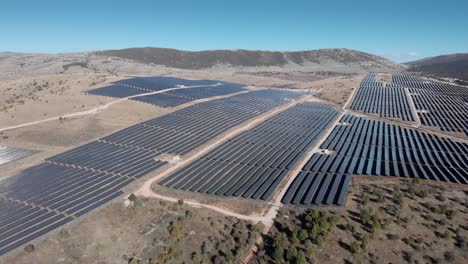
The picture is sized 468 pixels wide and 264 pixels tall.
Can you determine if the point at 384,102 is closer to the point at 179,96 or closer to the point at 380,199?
the point at 179,96

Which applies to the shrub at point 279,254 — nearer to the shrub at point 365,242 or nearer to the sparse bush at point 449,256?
the shrub at point 365,242

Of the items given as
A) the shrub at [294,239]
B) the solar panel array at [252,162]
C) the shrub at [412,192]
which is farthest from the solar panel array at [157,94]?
the shrub at [412,192]

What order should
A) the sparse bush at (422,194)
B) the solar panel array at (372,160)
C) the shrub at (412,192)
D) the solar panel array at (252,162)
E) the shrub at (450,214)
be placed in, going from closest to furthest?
1. the shrub at (450,214)
2. the shrub at (412,192)
3. the sparse bush at (422,194)
4. the solar panel array at (372,160)
5. the solar panel array at (252,162)

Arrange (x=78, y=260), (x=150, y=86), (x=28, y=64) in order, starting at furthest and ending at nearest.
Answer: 1. (x=28, y=64)
2. (x=150, y=86)
3. (x=78, y=260)

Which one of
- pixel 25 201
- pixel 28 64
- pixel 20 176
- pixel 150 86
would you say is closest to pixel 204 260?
pixel 25 201

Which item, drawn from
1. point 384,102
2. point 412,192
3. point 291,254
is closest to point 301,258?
point 291,254

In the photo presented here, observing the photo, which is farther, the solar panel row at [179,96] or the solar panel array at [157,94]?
the solar panel array at [157,94]

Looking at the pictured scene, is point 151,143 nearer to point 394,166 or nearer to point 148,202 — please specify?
point 148,202
